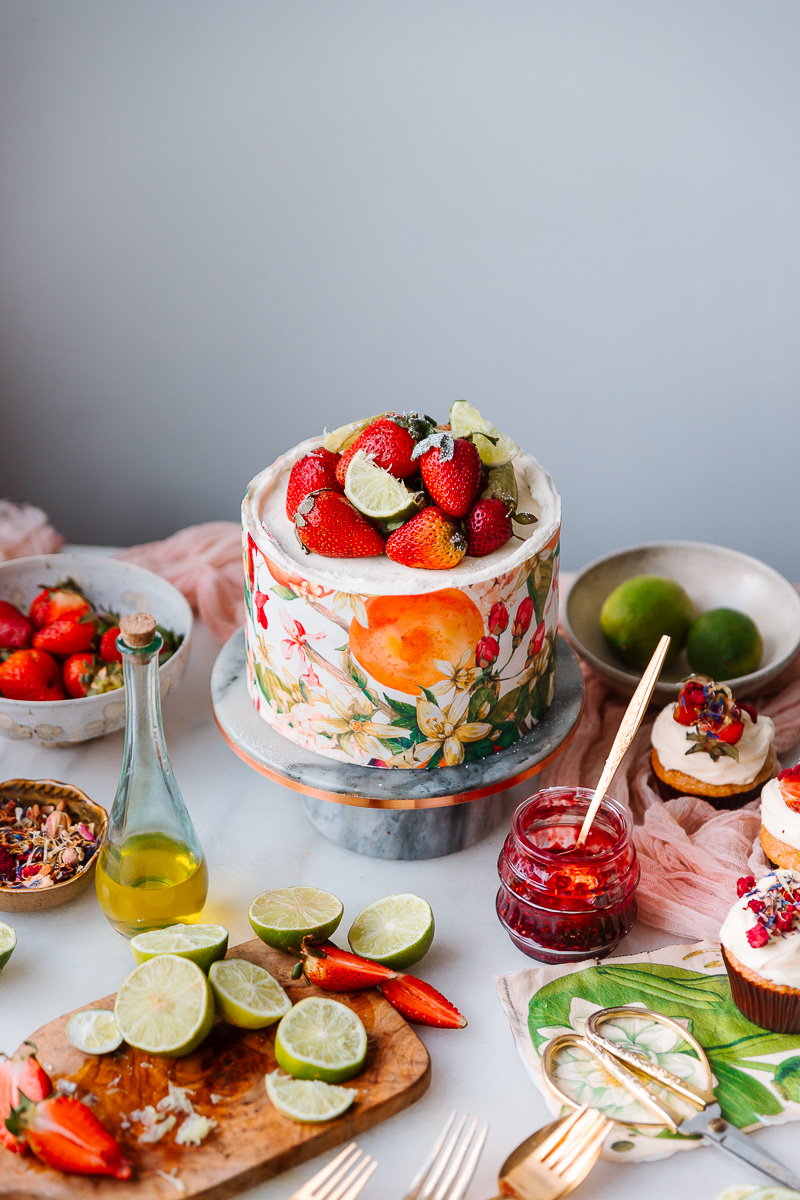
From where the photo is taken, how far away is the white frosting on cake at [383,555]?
1.11 m

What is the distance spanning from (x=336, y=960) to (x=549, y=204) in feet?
4.71

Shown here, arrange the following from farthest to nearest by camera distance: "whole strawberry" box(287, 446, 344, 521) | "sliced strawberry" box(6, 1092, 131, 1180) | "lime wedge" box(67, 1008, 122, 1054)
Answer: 1. "whole strawberry" box(287, 446, 344, 521)
2. "lime wedge" box(67, 1008, 122, 1054)
3. "sliced strawberry" box(6, 1092, 131, 1180)

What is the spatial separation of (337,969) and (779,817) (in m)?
0.52

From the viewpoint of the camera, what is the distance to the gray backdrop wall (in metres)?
1.79

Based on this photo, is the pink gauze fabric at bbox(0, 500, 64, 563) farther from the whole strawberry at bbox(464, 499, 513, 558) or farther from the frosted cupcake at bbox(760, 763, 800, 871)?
the frosted cupcake at bbox(760, 763, 800, 871)

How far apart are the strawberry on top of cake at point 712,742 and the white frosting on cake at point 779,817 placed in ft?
0.32

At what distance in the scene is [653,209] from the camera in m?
1.89

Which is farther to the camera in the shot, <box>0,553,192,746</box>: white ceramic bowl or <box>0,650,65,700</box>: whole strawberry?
<box>0,553,192,746</box>: white ceramic bowl

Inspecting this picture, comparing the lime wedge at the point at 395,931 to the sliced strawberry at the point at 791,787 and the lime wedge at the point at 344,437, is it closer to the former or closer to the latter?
the sliced strawberry at the point at 791,787

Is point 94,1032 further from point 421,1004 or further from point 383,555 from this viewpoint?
point 383,555

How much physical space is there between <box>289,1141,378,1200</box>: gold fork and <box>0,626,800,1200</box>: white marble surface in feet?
0.08

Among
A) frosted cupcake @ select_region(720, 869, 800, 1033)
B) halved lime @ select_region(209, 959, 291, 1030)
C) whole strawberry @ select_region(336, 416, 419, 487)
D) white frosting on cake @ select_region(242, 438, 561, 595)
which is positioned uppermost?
whole strawberry @ select_region(336, 416, 419, 487)

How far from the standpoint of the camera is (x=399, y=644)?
1.12m

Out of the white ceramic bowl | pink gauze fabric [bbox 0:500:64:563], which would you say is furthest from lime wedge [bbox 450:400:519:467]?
pink gauze fabric [bbox 0:500:64:563]
